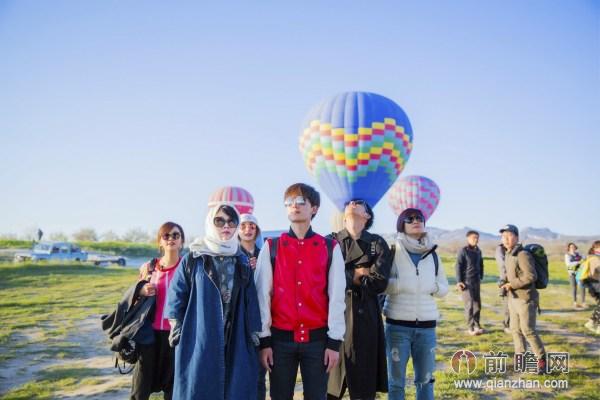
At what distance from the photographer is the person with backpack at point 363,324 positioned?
11.4ft

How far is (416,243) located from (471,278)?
504cm

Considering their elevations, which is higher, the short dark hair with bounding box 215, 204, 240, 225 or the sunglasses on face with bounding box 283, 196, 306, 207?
the sunglasses on face with bounding box 283, 196, 306, 207

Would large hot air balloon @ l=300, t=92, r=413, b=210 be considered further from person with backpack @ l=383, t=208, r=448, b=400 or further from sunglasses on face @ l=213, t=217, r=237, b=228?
sunglasses on face @ l=213, t=217, r=237, b=228

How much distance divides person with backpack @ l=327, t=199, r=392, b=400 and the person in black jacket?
491 cm

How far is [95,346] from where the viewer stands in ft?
23.1

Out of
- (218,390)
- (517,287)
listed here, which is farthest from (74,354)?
(517,287)

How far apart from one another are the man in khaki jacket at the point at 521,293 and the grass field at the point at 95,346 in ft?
1.31

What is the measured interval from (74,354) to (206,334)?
492cm

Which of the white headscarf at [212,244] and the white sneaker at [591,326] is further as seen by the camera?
the white sneaker at [591,326]

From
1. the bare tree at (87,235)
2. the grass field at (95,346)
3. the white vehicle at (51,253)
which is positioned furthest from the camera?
the bare tree at (87,235)

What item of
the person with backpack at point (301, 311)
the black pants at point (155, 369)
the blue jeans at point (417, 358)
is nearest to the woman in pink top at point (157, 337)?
the black pants at point (155, 369)

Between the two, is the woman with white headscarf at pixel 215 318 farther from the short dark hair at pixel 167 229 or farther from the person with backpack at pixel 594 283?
the person with backpack at pixel 594 283

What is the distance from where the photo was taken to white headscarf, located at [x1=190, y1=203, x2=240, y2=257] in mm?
2947

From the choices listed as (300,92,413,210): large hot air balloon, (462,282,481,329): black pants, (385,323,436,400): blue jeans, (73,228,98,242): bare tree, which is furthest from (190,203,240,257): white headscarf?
(73,228,98,242): bare tree
